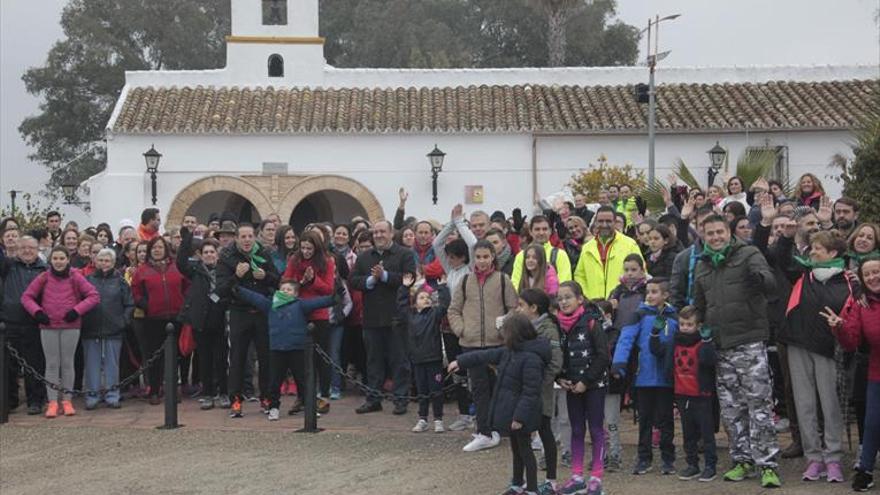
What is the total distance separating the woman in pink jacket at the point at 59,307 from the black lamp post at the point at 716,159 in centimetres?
1447

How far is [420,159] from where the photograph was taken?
83.6 feet

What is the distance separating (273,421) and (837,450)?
5.36 meters

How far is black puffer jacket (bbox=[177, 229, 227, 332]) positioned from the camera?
11.9 meters

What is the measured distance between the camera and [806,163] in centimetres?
2525

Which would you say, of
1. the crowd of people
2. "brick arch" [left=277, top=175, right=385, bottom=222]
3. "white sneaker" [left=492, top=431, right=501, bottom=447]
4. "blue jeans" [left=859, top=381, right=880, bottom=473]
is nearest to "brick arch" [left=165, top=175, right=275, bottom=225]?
"brick arch" [left=277, top=175, right=385, bottom=222]

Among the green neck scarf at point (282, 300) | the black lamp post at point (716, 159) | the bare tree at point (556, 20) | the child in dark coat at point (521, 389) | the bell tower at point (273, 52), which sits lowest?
the child in dark coat at point (521, 389)

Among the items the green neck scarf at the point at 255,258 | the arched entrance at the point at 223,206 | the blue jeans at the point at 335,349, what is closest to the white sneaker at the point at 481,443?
the blue jeans at the point at 335,349

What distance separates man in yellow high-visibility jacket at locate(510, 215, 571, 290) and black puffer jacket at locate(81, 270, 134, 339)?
14.4 feet

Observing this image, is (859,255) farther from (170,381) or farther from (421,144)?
(421,144)

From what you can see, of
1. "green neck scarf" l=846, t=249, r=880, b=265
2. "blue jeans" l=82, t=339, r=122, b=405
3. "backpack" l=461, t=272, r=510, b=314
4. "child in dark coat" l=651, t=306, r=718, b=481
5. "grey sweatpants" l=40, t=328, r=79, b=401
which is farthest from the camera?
"blue jeans" l=82, t=339, r=122, b=405

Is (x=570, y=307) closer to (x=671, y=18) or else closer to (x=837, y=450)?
(x=837, y=450)

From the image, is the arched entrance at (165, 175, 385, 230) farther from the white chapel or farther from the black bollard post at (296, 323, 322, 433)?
the black bollard post at (296, 323, 322, 433)

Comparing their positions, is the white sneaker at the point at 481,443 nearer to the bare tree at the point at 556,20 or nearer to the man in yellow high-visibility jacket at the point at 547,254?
the man in yellow high-visibility jacket at the point at 547,254

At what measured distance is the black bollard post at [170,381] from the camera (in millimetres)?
10906
